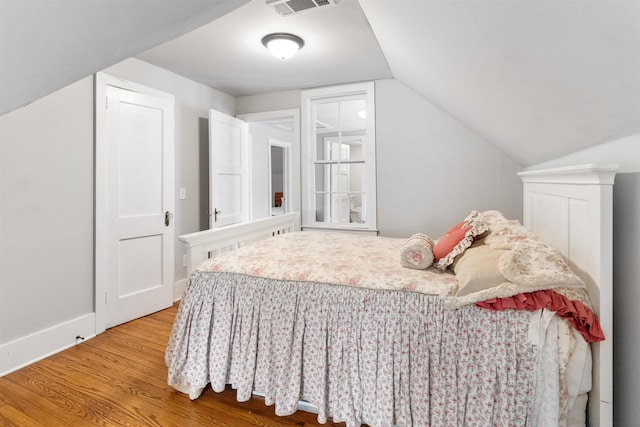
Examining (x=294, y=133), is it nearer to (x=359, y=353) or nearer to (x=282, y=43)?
(x=282, y=43)

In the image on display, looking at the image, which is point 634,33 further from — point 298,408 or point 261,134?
point 261,134

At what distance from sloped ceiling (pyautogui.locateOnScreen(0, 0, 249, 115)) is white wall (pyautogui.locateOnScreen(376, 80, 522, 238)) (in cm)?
276

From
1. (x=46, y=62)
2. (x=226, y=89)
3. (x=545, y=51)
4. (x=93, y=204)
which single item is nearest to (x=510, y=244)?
(x=545, y=51)

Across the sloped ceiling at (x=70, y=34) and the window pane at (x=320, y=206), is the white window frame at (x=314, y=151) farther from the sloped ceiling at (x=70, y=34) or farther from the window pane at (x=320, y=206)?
the sloped ceiling at (x=70, y=34)

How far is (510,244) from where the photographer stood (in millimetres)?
1535

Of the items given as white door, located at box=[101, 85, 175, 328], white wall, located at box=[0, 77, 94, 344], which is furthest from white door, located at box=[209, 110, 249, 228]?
white wall, located at box=[0, 77, 94, 344]

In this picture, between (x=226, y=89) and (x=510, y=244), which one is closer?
(x=510, y=244)

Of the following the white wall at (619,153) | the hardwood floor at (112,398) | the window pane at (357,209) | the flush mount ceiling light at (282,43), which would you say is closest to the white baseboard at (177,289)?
the hardwood floor at (112,398)

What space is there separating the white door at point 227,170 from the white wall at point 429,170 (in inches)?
65.4

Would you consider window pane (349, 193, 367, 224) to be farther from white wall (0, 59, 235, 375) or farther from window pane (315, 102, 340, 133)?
white wall (0, 59, 235, 375)

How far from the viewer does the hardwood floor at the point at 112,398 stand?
1663 mm

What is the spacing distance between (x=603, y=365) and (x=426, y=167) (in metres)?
2.57

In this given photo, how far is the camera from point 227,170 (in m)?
3.86

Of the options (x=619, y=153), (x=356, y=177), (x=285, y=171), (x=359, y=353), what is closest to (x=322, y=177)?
(x=356, y=177)
